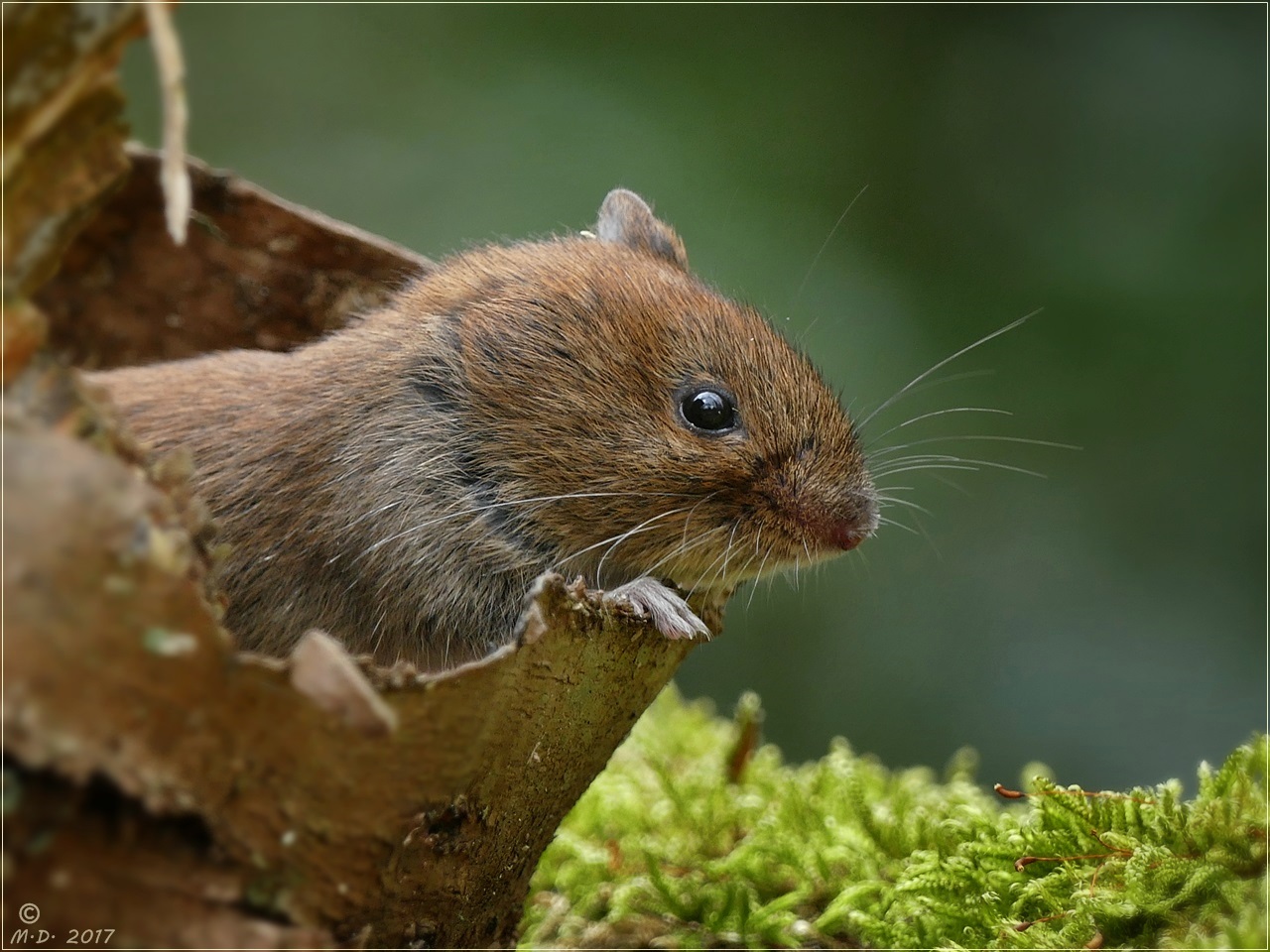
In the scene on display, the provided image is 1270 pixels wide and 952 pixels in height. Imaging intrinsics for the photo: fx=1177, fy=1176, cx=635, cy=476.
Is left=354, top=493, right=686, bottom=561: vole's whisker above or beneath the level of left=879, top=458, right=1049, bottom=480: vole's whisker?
beneath

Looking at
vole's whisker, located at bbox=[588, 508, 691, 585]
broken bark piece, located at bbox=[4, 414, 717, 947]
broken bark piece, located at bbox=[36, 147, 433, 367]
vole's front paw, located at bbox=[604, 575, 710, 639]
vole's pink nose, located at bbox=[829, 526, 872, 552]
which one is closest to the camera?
broken bark piece, located at bbox=[4, 414, 717, 947]

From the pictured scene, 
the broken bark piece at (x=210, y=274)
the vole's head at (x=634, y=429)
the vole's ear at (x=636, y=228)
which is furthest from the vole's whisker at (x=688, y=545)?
the broken bark piece at (x=210, y=274)

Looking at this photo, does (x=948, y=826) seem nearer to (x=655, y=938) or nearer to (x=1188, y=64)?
(x=655, y=938)

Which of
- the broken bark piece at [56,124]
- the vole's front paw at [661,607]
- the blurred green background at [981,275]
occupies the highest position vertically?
the blurred green background at [981,275]

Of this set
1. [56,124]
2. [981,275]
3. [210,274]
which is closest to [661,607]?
[56,124]

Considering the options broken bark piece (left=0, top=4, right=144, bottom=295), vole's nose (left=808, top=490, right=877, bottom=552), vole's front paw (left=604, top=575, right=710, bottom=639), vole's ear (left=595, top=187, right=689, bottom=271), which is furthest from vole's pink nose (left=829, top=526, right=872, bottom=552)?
broken bark piece (left=0, top=4, right=144, bottom=295)

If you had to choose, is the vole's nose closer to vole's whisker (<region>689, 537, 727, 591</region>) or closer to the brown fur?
the brown fur

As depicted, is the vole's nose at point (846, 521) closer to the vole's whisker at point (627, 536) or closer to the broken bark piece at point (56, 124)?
the vole's whisker at point (627, 536)
